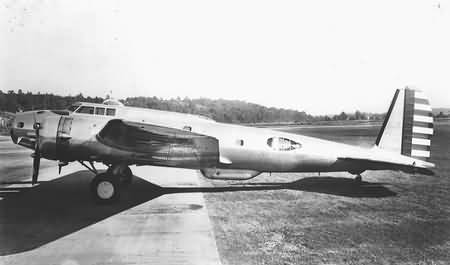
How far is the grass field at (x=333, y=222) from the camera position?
16.9ft

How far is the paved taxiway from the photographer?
4988 mm

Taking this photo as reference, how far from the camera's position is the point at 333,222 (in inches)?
266

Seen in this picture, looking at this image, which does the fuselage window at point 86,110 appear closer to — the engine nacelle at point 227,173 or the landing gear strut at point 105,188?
the landing gear strut at point 105,188

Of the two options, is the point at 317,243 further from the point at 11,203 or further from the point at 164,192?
the point at 11,203

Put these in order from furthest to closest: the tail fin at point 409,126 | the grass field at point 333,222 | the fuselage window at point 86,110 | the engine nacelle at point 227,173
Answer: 1. the tail fin at point 409,126
2. the engine nacelle at point 227,173
3. the fuselage window at point 86,110
4. the grass field at point 333,222

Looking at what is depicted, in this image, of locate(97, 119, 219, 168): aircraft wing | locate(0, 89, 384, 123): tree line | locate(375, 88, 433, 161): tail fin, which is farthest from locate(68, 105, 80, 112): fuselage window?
locate(0, 89, 384, 123): tree line

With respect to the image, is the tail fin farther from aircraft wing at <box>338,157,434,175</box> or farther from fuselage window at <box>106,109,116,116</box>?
fuselage window at <box>106,109,116,116</box>

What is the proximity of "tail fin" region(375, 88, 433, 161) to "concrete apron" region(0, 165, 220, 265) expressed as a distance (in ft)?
22.8

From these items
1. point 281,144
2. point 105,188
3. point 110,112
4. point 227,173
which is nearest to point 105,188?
point 105,188

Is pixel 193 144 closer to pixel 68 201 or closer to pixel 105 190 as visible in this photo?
pixel 105 190

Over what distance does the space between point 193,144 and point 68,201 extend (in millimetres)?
3880

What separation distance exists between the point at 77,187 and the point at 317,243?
26.2 feet

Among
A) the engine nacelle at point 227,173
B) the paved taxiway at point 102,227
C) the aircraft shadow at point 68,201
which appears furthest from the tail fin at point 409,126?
the paved taxiway at point 102,227

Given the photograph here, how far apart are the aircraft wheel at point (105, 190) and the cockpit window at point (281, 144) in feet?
15.5
